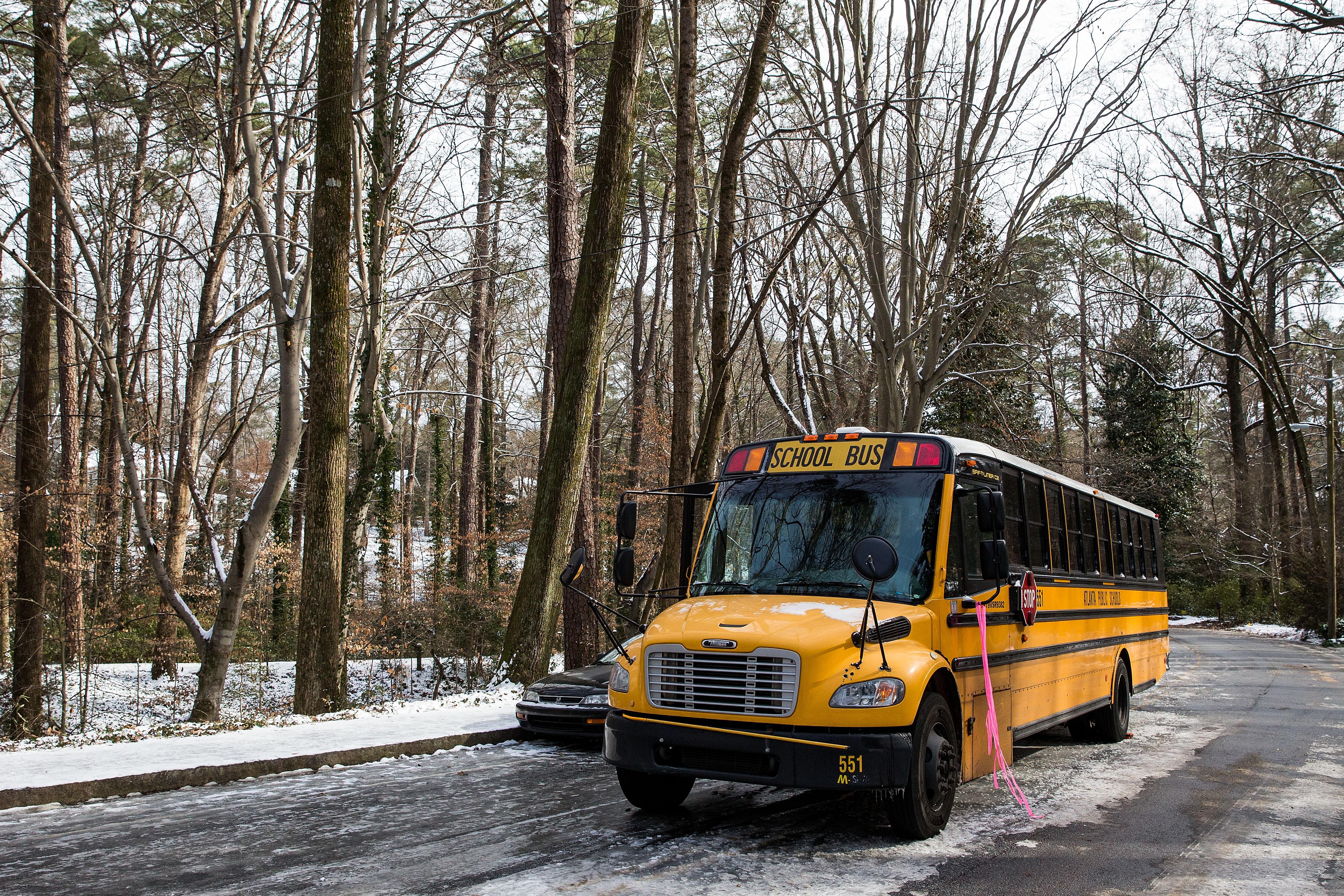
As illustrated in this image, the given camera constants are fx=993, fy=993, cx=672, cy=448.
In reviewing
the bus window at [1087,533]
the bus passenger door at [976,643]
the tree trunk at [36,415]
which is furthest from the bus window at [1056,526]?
the tree trunk at [36,415]

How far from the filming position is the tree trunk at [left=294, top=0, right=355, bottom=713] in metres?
13.7

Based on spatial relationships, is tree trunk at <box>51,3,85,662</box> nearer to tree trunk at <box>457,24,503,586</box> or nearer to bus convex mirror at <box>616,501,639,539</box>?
tree trunk at <box>457,24,503,586</box>

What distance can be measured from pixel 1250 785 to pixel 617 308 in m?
36.9

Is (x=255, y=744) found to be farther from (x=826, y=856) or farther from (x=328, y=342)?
(x=328, y=342)

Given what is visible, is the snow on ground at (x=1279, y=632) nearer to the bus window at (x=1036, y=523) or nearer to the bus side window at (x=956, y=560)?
the bus window at (x=1036, y=523)

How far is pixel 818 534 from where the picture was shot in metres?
7.27

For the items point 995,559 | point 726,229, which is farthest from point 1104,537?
point 726,229

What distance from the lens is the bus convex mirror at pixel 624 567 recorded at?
740 cm

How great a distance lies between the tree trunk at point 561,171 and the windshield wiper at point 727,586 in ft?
28.1

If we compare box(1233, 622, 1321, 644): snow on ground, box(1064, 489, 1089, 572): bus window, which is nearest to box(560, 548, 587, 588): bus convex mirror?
box(1064, 489, 1089, 572): bus window

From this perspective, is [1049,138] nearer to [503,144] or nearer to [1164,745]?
[1164,745]

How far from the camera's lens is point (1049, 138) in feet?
61.6

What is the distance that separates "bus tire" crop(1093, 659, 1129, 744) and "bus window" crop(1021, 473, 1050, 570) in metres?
2.72

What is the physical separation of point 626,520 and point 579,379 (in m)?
7.02
